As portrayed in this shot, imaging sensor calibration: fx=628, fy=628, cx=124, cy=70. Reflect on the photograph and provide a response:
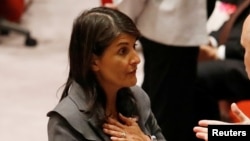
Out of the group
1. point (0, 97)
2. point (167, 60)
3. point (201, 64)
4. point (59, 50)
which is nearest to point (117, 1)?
point (167, 60)

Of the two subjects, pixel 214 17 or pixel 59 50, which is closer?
pixel 214 17

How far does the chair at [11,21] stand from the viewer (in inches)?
181

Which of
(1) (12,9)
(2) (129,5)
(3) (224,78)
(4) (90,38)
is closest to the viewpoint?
(4) (90,38)

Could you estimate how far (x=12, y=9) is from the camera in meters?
4.86

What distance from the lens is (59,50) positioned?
4551 millimetres

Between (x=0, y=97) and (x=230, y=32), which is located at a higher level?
(x=230, y=32)

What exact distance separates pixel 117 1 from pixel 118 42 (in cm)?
80

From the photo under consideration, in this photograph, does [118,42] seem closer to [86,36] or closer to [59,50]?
[86,36]

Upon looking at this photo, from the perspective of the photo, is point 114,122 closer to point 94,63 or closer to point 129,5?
point 94,63

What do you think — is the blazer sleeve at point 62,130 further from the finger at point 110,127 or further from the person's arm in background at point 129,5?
the person's arm in background at point 129,5

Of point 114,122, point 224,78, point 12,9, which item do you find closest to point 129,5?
point 224,78

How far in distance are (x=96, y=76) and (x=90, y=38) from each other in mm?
123

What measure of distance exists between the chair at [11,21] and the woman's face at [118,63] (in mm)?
2887

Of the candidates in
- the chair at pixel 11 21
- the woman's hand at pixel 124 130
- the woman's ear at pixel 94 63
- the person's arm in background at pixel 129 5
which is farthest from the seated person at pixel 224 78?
the chair at pixel 11 21
